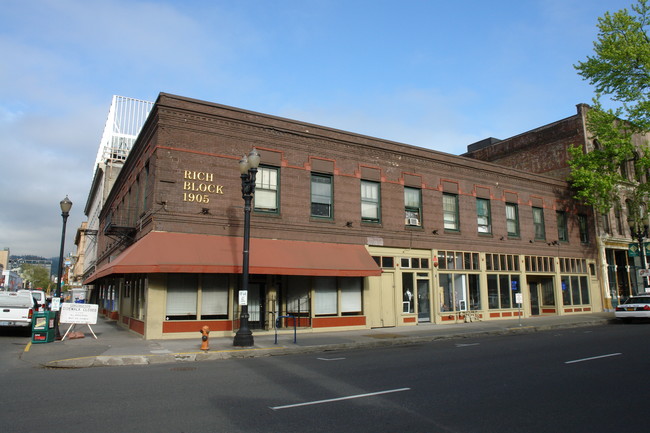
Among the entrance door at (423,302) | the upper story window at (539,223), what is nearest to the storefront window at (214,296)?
the entrance door at (423,302)

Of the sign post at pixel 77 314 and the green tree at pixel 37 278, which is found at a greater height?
the green tree at pixel 37 278

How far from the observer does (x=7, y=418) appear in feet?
20.6

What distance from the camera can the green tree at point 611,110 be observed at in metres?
27.3

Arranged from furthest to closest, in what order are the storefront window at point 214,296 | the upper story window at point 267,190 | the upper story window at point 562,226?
1. the upper story window at point 562,226
2. the upper story window at point 267,190
3. the storefront window at point 214,296

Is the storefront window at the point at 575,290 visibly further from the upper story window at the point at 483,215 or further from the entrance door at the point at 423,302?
the entrance door at the point at 423,302

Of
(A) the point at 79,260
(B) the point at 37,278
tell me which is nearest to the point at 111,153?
(A) the point at 79,260

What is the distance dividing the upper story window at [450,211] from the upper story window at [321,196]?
6890 mm

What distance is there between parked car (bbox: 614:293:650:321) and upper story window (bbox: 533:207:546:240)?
5831mm

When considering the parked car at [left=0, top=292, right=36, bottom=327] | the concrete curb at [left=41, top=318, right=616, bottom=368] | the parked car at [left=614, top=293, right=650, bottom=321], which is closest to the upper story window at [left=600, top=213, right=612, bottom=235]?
the parked car at [left=614, top=293, right=650, bottom=321]

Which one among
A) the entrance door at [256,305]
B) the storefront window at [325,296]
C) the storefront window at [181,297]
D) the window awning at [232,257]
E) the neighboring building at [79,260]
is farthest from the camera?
the neighboring building at [79,260]

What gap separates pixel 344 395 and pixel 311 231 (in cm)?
1193

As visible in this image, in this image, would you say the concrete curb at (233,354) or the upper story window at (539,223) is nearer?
the concrete curb at (233,354)

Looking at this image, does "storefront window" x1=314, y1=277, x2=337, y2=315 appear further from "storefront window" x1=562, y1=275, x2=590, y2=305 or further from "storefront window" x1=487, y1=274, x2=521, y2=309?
"storefront window" x1=562, y1=275, x2=590, y2=305

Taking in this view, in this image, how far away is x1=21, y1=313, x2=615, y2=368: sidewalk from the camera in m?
11.8
